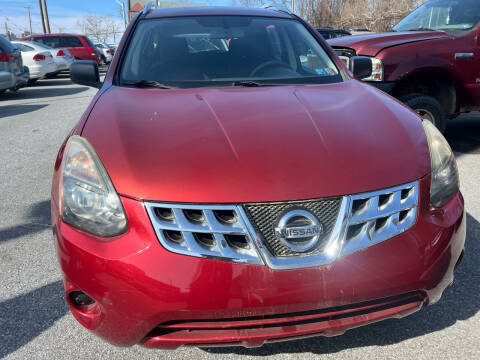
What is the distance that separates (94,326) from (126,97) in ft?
3.86

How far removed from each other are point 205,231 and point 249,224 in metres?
0.15

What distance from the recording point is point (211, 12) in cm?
318

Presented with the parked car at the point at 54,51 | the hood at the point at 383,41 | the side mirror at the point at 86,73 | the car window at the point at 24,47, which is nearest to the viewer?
the side mirror at the point at 86,73

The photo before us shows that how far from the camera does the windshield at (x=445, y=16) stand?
16.4 feet

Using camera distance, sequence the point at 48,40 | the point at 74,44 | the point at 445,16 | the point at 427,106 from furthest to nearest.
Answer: the point at 74,44
the point at 48,40
the point at 445,16
the point at 427,106

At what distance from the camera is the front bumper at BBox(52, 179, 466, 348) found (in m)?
1.45

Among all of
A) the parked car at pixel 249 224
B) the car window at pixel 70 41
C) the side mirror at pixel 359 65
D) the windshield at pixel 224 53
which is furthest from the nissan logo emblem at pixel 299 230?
the car window at pixel 70 41

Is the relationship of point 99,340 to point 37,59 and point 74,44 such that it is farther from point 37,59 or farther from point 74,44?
point 74,44

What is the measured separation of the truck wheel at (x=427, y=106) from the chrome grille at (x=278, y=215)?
3.46m

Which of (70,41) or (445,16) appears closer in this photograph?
(445,16)

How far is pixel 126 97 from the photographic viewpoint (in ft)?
7.46

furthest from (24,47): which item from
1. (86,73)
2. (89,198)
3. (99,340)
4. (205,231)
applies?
(205,231)

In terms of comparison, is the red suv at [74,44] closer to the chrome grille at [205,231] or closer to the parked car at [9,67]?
the parked car at [9,67]

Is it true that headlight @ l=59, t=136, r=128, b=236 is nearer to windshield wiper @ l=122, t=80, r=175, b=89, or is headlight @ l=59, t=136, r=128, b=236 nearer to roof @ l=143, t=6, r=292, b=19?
windshield wiper @ l=122, t=80, r=175, b=89
